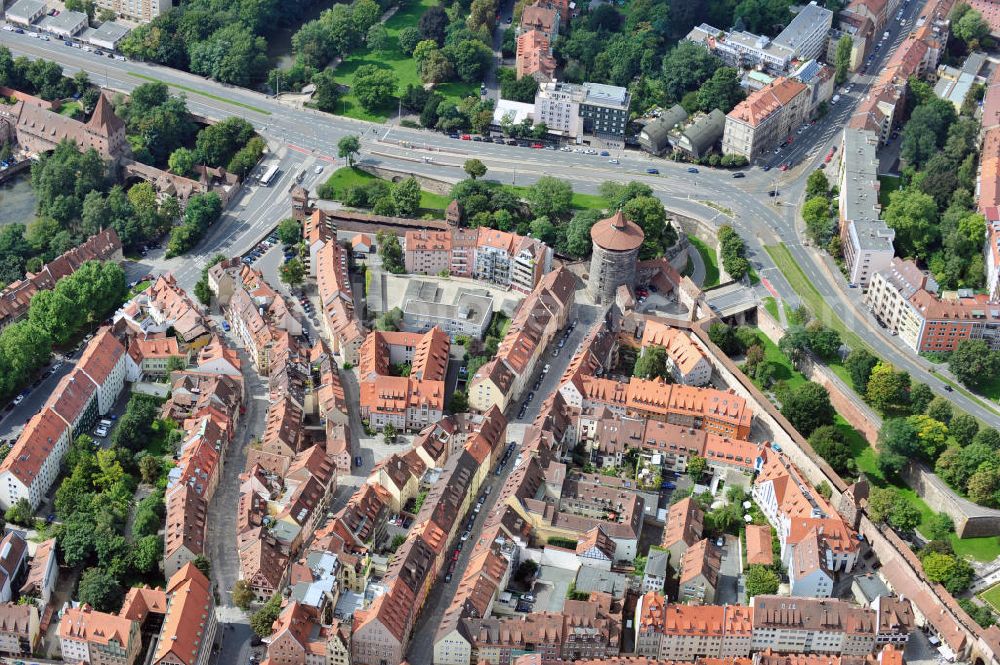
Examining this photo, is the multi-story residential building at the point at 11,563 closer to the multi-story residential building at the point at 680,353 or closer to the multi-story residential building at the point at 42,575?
the multi-story residential building at the point at 42,575

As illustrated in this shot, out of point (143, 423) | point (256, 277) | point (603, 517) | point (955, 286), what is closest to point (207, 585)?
point (143, 423)

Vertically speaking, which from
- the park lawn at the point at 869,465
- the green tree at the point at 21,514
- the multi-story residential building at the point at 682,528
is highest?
the multi-story residential building at the point at 682,528

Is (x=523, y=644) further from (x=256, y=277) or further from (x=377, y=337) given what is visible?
(x=256, y=277)

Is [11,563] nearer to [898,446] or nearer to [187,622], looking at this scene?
[187,622]

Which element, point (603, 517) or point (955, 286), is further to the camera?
point (955, 286)

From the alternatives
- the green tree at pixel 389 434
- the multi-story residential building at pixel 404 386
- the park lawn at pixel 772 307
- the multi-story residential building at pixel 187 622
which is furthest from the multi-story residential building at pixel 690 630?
the park lawn at pixel 772 307

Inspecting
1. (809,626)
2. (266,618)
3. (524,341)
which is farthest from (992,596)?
(266,618)
